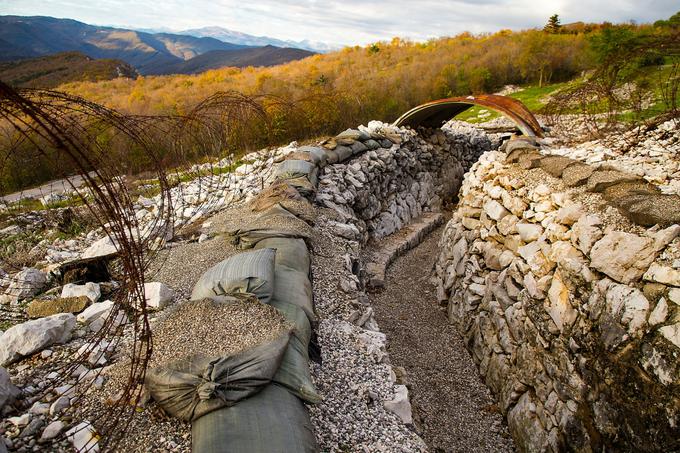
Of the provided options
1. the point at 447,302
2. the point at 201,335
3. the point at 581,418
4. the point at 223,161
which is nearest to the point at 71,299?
the point at 201,335

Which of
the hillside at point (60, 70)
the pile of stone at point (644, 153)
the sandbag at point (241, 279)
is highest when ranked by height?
the hillside at point (60, 70)

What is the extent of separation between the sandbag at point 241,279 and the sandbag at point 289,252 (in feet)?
2.03

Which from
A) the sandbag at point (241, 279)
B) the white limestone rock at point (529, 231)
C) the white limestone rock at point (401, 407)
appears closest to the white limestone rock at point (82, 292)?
the sandbag at point (241, 279)

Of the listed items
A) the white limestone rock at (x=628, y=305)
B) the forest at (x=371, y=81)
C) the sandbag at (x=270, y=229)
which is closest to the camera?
the white limestone rock at (x=628, y=305)

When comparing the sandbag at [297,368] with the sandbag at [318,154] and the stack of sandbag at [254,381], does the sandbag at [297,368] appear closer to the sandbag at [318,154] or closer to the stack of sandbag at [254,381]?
the stack of sandbag at [254,381]

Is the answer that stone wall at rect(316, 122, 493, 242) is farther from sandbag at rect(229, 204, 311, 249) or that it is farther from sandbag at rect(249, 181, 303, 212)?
sandbag at rect(229, 204, 311, 249)

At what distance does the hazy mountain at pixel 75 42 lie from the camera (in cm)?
5781

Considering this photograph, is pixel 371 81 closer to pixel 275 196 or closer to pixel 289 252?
pixel 275 196

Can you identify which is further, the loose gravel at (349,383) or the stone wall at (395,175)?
the stone wall at (395,175)

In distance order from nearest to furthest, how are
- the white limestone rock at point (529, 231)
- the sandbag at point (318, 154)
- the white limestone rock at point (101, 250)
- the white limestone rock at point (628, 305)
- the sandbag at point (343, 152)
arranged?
the white limestone rock at point (628, 305)
the white limestone rock at point (101, 250)
the white limestone rock at point (529, 231)
the sandbag at point (318, 154)
the sandbag at point (343, 152)

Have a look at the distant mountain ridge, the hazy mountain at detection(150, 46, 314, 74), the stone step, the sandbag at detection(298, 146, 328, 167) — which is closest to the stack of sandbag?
the stone step

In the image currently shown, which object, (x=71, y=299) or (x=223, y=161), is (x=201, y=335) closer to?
(x=71, y=299)

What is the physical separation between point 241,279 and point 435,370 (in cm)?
476

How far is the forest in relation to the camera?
16.9 metres
